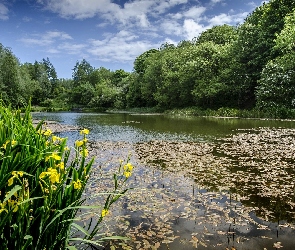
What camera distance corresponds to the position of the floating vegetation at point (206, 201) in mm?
4137

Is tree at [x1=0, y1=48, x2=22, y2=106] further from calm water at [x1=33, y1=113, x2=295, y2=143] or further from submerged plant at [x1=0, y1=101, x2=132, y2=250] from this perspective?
submerged plant at [x1=0, y1=101, x2=132, y2=250]

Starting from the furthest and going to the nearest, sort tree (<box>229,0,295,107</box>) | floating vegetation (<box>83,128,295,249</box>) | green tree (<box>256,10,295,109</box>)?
1. tree (<box>229,0,295,107</box>)
2. green tree (<box>256,10,295,109</box>)
3. floating vegetation (<box>83,128,295,249</box>)

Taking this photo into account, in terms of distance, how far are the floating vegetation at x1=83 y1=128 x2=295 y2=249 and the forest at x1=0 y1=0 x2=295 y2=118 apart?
18042 mm

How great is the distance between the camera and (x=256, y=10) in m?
39.8

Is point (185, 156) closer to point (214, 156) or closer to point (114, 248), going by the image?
point (214, 156)

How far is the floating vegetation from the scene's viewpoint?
13.6ft

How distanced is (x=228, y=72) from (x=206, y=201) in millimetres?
34512

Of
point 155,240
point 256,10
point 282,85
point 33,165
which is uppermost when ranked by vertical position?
point 256,10

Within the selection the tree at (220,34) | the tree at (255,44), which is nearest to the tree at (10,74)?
the tree at (220,34)

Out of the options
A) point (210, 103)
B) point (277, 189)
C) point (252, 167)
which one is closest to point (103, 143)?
point (252, 167)

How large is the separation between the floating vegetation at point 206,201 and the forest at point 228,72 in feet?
59.2

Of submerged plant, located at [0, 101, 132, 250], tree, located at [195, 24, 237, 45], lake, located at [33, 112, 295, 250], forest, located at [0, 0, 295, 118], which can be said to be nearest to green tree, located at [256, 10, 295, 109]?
forest, located at [0, 0, 295, 118]

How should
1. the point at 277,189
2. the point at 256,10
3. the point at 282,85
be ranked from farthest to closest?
the point at 256,10 → the point at 282,85 → the point at 277,189

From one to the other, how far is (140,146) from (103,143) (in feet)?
7.69
